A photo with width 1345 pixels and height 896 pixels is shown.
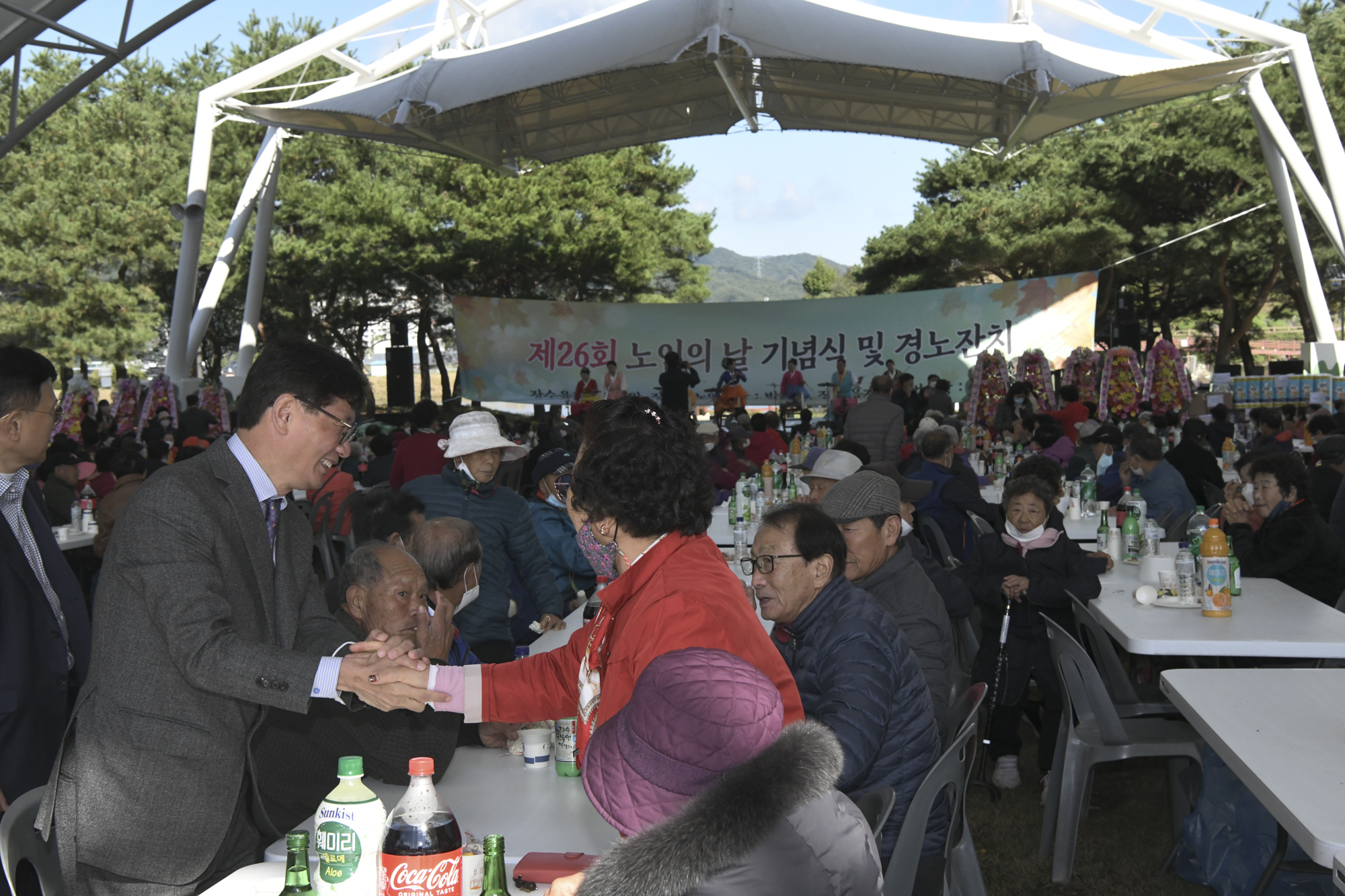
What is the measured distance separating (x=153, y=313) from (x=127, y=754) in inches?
1127

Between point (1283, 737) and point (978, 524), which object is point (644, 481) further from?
point (978, 524)

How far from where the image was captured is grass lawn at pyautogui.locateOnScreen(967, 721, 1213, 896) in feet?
12.9

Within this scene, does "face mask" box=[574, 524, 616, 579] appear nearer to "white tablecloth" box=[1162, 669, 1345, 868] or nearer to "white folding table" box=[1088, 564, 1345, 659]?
"white tablecloth" box=[1162, 669, 1345, 868]

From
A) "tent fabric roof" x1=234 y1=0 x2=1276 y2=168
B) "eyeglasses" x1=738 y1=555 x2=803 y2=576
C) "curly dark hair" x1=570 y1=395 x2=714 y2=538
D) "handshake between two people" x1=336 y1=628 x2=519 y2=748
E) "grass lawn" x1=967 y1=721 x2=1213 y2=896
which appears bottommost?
"grass lawn" x1=967 y1=721 x2=1213 y2=896

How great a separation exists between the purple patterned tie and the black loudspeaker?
2298 centimetres

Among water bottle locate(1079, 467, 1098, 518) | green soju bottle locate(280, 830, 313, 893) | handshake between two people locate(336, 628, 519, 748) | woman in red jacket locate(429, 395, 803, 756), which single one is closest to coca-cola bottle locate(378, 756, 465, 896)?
green soju bottle locate(280, 830, 313, 893)

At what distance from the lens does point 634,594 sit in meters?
1.88

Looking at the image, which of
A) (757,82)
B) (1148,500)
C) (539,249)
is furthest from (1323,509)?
(539,249)

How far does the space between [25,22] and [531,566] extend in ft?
23.4

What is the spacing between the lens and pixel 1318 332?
18.4 m

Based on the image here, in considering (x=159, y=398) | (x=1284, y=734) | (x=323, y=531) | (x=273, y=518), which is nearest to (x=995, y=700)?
(x=1284, y=734)

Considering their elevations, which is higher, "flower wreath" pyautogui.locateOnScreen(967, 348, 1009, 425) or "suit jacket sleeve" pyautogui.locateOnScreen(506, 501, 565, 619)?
"flower wreath" pyautogui.locateOnScreen(967, 348, 1009, 425)

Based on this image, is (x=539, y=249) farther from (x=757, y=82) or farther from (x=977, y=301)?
A: (x=757, y=82)

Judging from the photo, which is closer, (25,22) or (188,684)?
(188,684)
